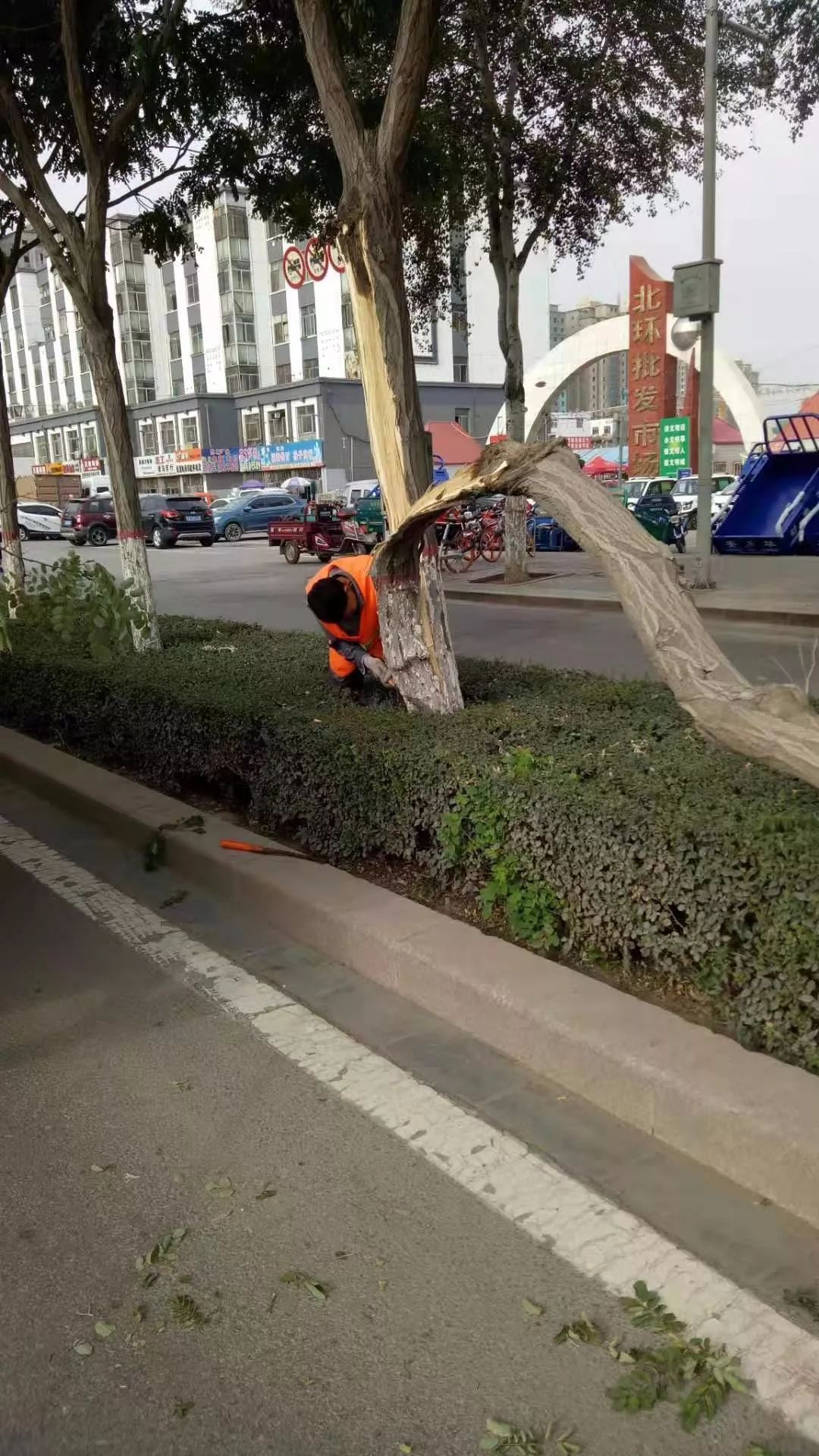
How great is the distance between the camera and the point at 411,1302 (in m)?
2.26

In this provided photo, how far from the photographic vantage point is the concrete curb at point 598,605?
11.9m

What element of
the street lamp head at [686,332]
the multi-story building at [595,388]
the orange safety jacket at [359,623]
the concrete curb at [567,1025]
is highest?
the multi-story building at [595,388]

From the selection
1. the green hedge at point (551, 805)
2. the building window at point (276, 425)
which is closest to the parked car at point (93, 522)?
the building window at point (276, 425)

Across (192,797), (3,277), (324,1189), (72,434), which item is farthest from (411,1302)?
(72,434)

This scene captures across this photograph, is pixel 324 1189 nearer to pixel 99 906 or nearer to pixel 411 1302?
pixel 411 1302

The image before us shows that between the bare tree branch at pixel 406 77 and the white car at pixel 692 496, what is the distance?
2111cm

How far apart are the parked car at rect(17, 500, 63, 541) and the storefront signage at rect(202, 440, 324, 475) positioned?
1407 centimetres

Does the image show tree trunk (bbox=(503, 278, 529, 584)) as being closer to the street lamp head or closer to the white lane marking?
the street lamp head

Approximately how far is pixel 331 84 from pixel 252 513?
33335mm

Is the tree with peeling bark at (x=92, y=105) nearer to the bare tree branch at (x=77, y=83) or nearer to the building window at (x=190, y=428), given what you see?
the bare tree branch at (x=77, y=83)

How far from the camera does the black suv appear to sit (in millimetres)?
34250

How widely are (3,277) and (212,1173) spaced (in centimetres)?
1141

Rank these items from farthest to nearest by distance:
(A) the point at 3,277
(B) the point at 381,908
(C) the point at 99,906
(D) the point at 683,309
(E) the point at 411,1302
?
(D) the point at 683,309 < (A) the point at 3,277 < (C) the point at 99,906 < (B) the point at 381,908 < (E) the point at 411,1302

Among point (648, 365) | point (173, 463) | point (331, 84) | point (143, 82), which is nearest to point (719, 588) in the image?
point (143, 82)
